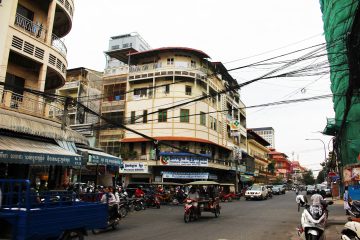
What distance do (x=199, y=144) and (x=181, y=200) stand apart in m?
12.8

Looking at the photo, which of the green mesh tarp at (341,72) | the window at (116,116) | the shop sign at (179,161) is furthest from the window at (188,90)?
the green mesh tarp at (341,72)

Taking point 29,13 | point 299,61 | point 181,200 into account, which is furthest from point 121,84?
point 299,61

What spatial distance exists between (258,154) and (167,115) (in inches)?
1616

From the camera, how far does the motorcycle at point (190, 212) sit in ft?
49.2

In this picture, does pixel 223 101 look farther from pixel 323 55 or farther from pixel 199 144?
pixel 323 55

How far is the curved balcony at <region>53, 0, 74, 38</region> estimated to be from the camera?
18.7 m

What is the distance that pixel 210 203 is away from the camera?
17328mm

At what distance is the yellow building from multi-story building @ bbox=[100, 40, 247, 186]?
729 inches

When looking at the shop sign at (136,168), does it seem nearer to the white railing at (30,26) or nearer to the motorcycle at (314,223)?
the white railing at (30,26)

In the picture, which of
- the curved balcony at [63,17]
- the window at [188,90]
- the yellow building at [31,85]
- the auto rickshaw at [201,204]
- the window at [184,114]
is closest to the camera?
the yellow building at [31,85]

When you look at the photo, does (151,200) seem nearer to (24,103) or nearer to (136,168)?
(24,103)

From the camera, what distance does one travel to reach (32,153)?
1215cm

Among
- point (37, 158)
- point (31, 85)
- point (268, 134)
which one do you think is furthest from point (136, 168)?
point (268, 134)

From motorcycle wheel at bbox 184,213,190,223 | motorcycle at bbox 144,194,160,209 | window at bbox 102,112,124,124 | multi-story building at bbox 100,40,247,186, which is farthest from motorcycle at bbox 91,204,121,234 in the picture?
window at bbox 102,112,124,124
